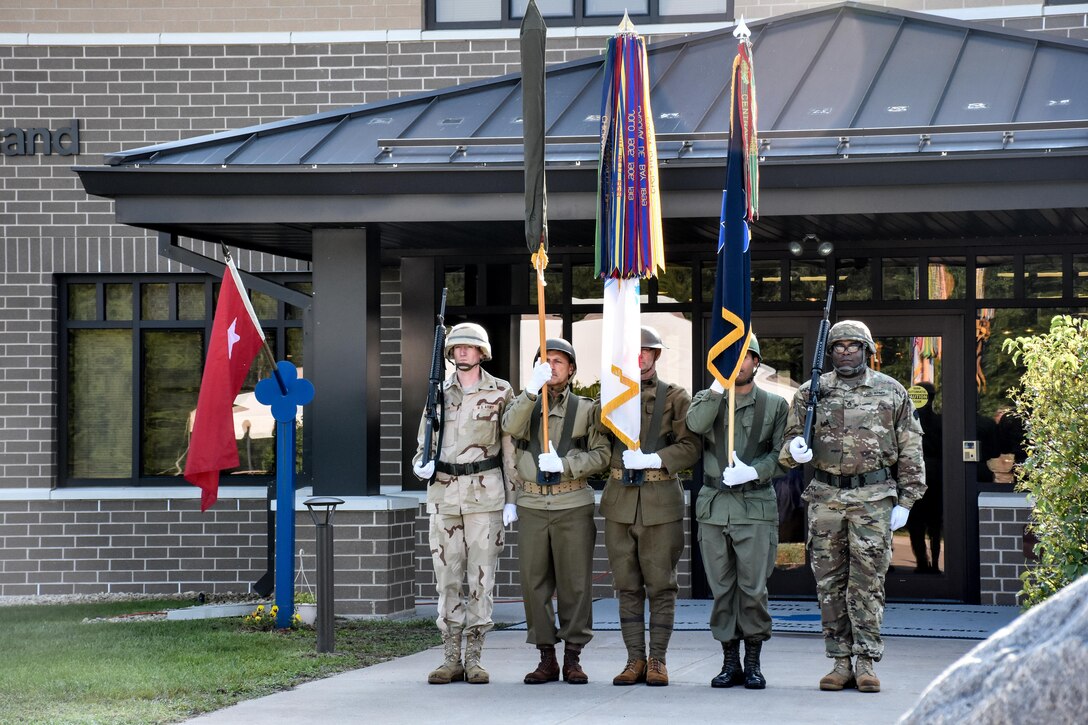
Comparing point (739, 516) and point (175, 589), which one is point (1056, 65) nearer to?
point (739, 516)

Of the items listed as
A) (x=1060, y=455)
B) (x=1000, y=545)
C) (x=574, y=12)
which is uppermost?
(x=574, y=12)

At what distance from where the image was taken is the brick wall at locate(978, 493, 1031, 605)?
11.4 metres

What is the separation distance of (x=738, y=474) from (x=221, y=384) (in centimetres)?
450

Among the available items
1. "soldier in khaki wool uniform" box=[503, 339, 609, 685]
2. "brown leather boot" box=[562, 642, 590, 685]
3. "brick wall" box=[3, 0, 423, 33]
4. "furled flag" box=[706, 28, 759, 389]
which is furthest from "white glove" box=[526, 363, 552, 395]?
"brick wall" box=[3, 0, 423, 33]

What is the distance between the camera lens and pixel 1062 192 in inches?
358

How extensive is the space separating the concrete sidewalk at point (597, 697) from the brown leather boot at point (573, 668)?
2.2 inches

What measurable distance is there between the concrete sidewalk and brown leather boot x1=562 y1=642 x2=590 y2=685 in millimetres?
55

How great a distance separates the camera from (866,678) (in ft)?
24.6

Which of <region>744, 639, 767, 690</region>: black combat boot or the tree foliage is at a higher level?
the tree foliage

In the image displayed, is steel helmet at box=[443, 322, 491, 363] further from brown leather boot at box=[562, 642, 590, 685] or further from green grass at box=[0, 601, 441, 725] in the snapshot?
green grass at box=[0, 601, 441, 725]

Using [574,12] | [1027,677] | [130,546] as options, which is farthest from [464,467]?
[574,12]

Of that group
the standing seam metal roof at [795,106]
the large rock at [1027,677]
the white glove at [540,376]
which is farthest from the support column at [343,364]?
the large rock at [1027,677]

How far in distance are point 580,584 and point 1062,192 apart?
397cm

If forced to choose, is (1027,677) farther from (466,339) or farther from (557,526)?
(466,339)
